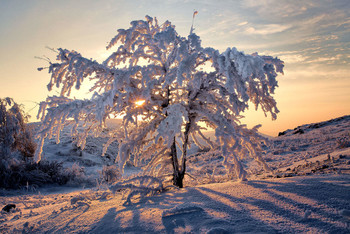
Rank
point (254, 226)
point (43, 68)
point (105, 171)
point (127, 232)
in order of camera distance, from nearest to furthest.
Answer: point (254, 226) < point (127, 232) < point (43, 68) < point (105, 171)

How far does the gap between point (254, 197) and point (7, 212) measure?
396 centimetres

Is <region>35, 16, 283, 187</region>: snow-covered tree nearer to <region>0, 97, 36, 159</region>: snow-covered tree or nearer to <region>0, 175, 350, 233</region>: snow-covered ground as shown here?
<region>0, 175, 350, 233</region>: snow-covered ground

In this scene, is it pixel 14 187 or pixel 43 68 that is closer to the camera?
pixel 43 68

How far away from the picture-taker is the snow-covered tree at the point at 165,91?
2.82 m

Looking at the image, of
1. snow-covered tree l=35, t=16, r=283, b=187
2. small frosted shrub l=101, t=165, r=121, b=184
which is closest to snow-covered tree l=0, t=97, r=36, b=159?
small frosted shrub l=101, t=165, r=121, b=184

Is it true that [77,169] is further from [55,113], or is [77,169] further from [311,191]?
[311,191]

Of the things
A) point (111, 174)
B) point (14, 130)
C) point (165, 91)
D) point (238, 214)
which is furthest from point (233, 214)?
point (14, 130)

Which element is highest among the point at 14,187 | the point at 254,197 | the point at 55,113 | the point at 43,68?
the point at 43,68

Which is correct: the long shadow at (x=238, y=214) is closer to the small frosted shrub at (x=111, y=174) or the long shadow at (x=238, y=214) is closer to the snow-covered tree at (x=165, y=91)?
the snow-covered tree at (x=165, y=91)

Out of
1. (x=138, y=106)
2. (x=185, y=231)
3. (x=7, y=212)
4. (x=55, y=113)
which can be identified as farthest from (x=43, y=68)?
(x=185, y=231)

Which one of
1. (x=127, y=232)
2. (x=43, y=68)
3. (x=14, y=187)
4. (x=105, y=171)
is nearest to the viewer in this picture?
(x=127, y=232)

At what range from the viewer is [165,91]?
382 centimetres

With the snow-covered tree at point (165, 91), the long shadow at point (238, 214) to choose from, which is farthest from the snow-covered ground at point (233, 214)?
the snow-covered tree at point (165, 91)

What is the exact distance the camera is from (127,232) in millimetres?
1878
